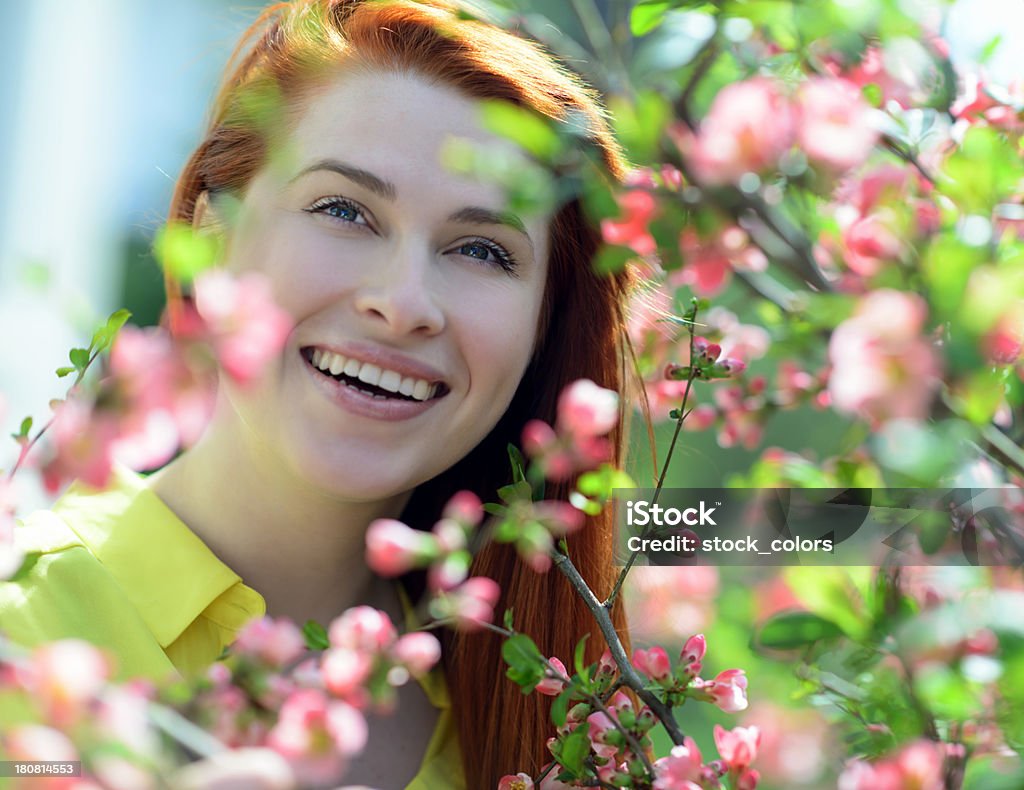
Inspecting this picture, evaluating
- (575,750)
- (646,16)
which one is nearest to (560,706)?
(575,750)

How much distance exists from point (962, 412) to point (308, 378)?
76 centimetres

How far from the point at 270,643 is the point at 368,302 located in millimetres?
547

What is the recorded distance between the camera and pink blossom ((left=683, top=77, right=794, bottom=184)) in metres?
0.51

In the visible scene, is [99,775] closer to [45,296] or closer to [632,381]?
[45,296]

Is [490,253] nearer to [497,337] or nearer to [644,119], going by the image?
[497,337]

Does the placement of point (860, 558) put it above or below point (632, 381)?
below

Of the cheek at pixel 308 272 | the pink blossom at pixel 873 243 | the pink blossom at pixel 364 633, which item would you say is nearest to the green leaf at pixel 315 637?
the pink blossom at pixel 364 633

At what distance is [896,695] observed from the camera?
2.17 feet

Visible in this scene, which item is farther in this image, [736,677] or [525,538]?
[736,677]

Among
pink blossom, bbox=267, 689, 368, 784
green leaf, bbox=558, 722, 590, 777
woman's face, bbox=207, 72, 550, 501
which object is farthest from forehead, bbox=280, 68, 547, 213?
pink blossom, bbox=267, 689, 368, 784

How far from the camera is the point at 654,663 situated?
2.65 ft

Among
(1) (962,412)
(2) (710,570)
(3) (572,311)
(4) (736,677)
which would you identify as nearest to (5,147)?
(3) (572,311)

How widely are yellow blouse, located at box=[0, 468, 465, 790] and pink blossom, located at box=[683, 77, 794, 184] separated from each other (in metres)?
0.73

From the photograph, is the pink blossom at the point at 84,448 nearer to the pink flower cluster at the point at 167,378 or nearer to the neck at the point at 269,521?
the pink flower cluster at the point at 167,378
